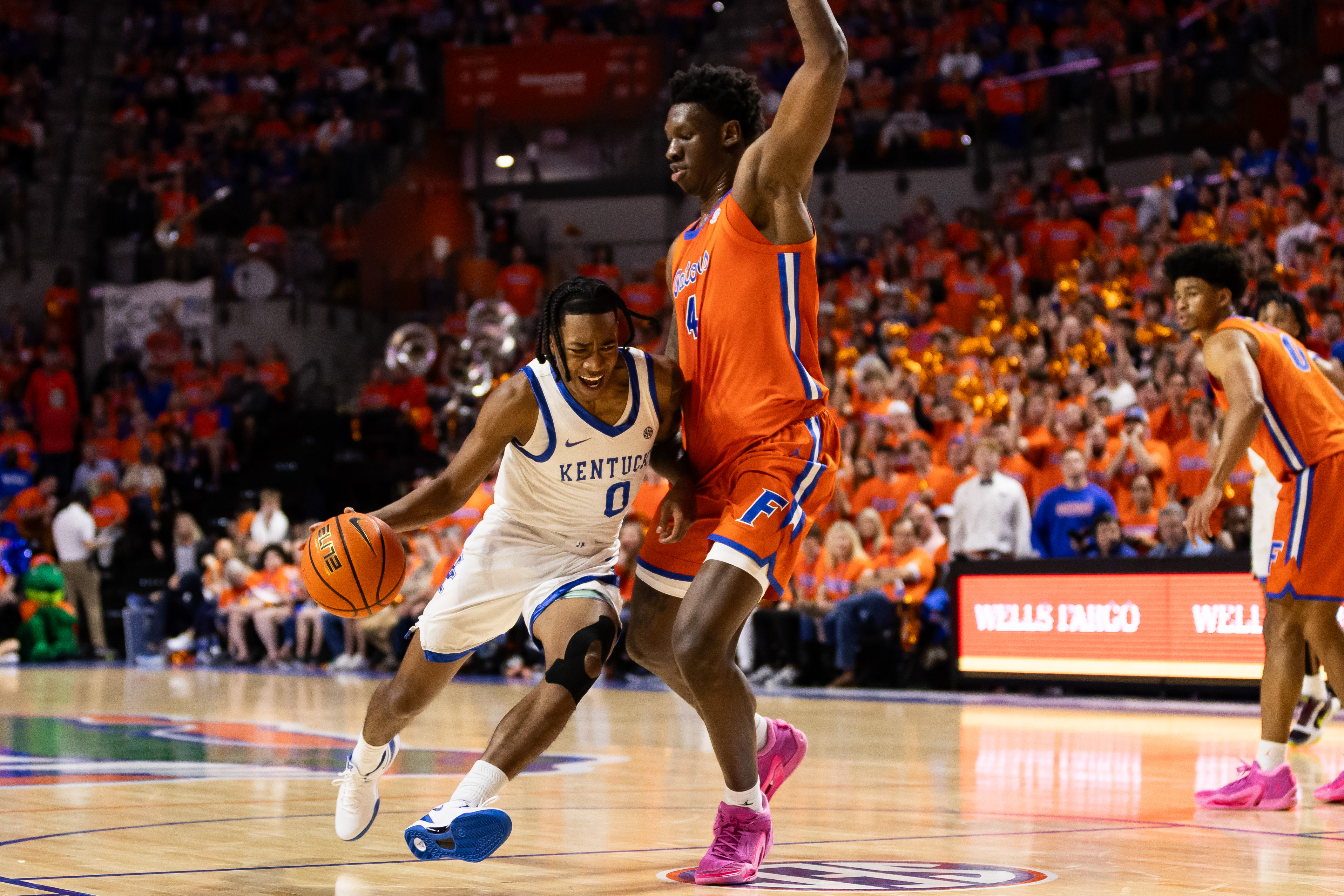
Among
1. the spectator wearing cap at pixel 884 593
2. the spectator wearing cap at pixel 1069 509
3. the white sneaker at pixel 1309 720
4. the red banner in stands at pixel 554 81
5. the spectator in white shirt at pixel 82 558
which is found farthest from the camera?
the red banner in stands at pixel 554 81

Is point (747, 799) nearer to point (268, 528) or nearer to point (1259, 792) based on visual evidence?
point (1259, 792)

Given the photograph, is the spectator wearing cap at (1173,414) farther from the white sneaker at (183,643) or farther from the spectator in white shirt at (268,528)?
the white sneaker at (183,643)

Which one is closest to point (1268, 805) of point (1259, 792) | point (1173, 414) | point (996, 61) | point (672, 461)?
point (1259, 792)

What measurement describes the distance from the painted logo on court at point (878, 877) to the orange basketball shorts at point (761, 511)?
736mm

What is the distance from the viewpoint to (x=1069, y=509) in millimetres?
10898

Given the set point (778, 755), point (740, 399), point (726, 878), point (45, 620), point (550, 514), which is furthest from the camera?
point (45, 620)

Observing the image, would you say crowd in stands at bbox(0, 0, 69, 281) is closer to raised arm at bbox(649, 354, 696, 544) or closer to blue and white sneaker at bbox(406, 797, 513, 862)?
raised arm at bbox(649, 354, 696, 544)

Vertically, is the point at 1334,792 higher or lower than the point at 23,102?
lower

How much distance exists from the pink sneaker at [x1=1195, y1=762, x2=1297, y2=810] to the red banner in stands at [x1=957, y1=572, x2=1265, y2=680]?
405cm

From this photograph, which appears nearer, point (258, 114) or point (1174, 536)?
point (1174, 536)

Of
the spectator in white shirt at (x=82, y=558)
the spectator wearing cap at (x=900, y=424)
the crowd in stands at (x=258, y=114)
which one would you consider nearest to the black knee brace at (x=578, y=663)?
the spectator wearing cap at (x=900, y=424)

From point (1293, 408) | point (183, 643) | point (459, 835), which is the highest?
point (1293, 408)

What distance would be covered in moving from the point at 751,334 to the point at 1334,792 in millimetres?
2876

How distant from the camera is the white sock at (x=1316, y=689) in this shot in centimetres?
727
